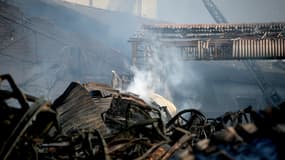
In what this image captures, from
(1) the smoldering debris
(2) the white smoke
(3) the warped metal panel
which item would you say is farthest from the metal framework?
(3) the warped metal panel

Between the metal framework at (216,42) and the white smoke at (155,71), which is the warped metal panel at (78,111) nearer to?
the white smoke at (155,71)

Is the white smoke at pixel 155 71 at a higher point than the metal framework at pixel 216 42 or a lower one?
lower

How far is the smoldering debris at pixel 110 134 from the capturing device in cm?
204

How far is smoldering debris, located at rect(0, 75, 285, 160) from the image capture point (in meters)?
2.04

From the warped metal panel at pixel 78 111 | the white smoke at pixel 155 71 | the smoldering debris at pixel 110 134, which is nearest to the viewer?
the smoldering debris at pixel 110 134

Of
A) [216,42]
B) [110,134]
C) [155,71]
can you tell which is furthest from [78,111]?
[216,42]

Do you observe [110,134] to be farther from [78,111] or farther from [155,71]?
[155,71]

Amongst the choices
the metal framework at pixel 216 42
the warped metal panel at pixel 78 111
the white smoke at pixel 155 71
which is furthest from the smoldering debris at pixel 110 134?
the metal framework at pixel 216 42

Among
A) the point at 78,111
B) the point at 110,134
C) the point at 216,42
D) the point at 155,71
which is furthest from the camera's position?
the point at 155,71

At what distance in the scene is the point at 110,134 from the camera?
4.27 meters

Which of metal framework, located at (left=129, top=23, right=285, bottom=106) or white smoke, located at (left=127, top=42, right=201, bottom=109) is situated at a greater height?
metal framework, located at (left=129, top=23, right=285, bottom=106)

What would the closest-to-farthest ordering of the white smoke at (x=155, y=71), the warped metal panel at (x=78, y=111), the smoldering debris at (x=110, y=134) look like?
1. the smoldering debris at (x=110, y=134)
2. the warped metal panel at (x=78, y=111)
3. the white smoke at (x=155, y=71)

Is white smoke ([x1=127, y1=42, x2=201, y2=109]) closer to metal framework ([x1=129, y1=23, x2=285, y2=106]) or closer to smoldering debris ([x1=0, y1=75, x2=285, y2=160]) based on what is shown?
metal framework ([x1=129, y1=23, x2=285, y2=106])

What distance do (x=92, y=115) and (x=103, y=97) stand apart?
208 centimetres
